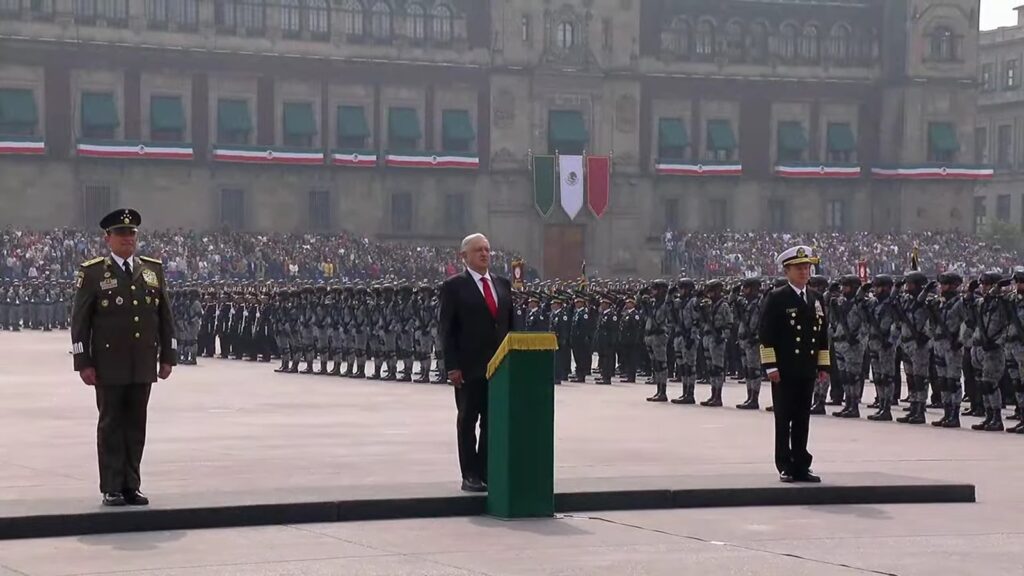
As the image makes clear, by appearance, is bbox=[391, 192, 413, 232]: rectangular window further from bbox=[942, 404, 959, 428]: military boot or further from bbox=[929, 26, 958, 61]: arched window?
bbox=[942, 404, 959, 428]: military boot

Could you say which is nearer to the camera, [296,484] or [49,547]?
[49,547]

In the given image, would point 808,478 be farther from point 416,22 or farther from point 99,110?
point 416,22

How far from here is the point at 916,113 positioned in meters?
75.8

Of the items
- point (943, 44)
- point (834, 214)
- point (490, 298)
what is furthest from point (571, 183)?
point (490, 298)

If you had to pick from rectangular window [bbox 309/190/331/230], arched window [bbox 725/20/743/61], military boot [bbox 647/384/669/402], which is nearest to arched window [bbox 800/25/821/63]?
arched window [bbox 725/20/743/61]

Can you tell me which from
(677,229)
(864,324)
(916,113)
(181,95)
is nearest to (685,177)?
(677,229)

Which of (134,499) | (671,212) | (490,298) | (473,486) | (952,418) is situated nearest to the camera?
(134,499)

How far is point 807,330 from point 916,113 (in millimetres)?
64558

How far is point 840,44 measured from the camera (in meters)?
77.1

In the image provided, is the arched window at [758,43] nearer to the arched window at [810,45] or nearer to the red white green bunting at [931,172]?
the arched window at [810,45]

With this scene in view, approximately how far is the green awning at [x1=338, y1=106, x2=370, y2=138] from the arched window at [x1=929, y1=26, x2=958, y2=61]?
2371cm

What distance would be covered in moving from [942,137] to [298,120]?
26112mm

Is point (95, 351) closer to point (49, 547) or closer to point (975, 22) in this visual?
point (49, 547)

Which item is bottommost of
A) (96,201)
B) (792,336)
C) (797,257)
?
(792,336)
